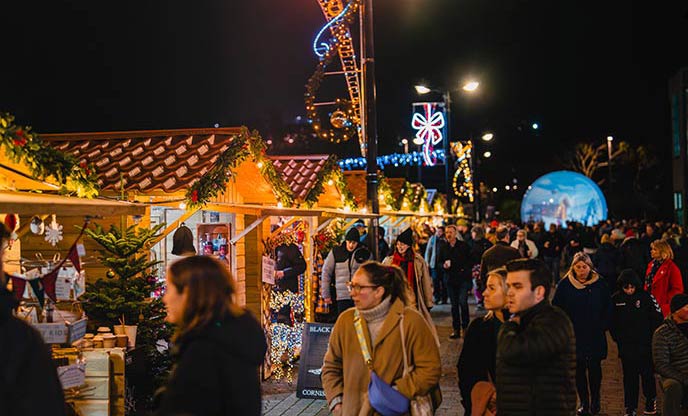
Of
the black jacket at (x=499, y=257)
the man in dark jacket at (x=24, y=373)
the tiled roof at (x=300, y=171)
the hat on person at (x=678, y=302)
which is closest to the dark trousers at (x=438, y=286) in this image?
the tiled roof at (x=300, y=171)

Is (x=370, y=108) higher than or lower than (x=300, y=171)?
higher

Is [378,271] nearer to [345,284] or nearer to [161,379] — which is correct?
[161,379]

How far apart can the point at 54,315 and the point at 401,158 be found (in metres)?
35.4

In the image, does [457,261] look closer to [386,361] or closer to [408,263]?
[408,263]

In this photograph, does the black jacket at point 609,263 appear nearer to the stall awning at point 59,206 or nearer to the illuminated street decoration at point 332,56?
the illuminated street decoration at point 332,56

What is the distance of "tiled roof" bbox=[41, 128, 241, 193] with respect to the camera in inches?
364

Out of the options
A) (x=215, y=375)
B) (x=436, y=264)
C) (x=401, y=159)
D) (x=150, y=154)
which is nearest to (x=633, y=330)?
(x=150, y=154)

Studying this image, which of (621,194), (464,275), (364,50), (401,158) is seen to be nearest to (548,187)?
(401,158)

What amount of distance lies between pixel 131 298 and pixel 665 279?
23.0ft

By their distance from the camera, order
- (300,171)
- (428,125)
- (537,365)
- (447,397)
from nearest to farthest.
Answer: (537,365), (447,397), (300,171), (428,125)

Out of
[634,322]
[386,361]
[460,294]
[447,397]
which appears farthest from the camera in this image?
[460,294]

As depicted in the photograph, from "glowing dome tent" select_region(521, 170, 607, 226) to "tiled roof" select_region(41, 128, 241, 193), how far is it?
137 feet

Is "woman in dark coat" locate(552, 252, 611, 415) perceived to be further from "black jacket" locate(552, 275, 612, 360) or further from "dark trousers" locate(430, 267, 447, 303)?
"dark trousers" locate(430, 267, 447, 303)

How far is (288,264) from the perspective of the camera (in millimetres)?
12961
